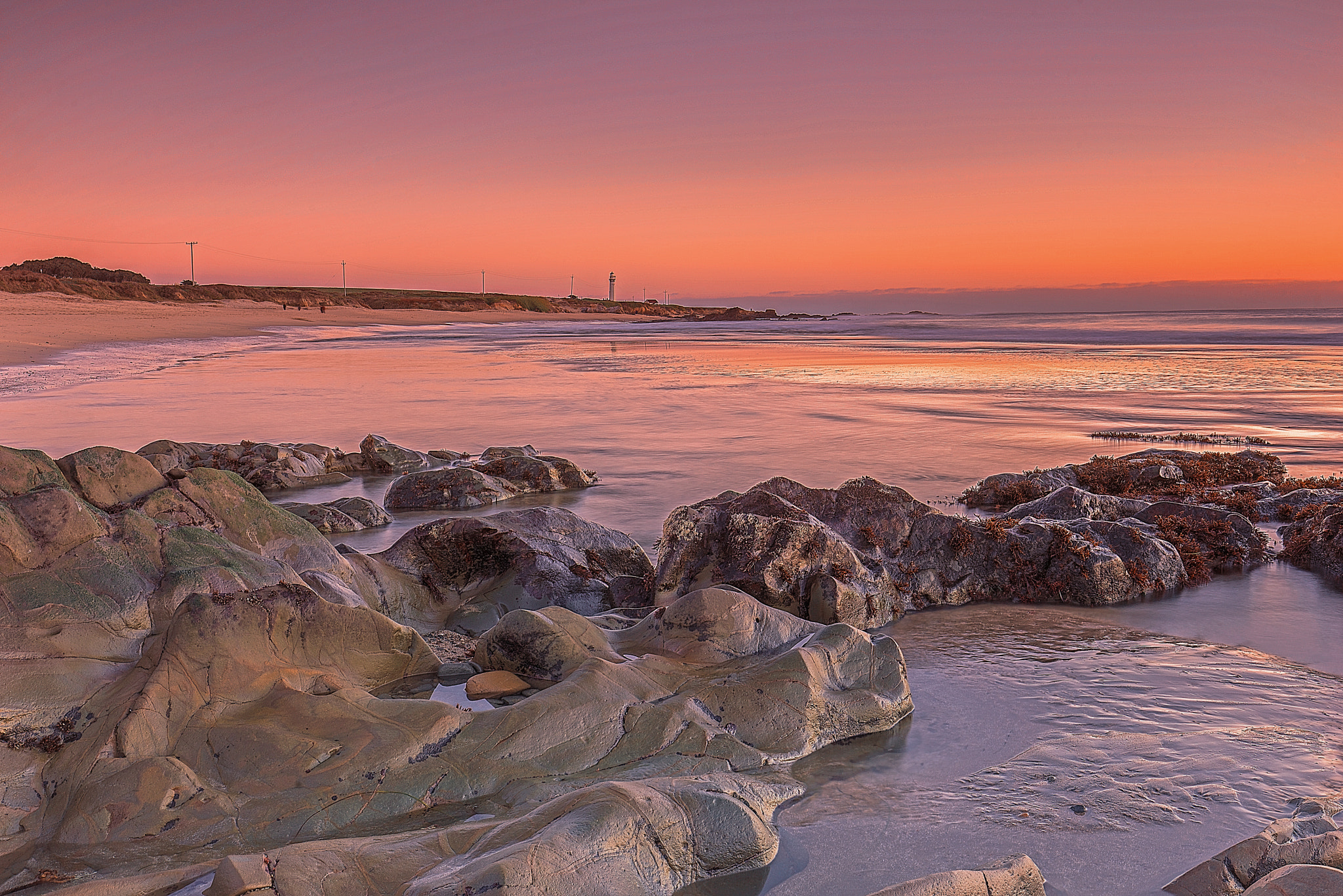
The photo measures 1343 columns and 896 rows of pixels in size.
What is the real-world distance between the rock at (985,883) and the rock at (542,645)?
2.05m

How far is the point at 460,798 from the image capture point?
3.46 metres

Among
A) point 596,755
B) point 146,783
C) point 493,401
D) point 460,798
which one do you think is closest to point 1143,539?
point 596,755

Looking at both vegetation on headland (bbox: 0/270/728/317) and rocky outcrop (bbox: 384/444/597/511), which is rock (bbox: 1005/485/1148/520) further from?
vegetation on headland (bbox: 0/270/728/317)

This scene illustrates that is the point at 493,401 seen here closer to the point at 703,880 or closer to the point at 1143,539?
the point at 1143,539

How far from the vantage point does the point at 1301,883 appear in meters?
2.56

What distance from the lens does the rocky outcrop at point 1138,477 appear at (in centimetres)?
904

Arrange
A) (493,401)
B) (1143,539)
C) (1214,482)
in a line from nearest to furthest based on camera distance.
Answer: (1143,539) < (1214,482) < (493,401)

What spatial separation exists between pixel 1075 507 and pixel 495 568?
16.1ft

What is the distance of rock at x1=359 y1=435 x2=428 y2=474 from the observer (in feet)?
34.3

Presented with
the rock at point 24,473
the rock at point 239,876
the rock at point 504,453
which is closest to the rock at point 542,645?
the rock at point 239,876

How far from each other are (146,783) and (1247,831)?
404cm

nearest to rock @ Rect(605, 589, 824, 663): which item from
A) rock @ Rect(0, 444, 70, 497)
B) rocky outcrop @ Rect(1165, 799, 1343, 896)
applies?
rocky outcrop @ Rect(1165, 799, 1343, 896)

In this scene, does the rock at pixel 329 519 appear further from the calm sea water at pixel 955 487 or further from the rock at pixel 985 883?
the rock at pixel 985 883

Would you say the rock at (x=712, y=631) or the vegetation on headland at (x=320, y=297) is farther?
the vegetation on headland at (x=320, y=297)
